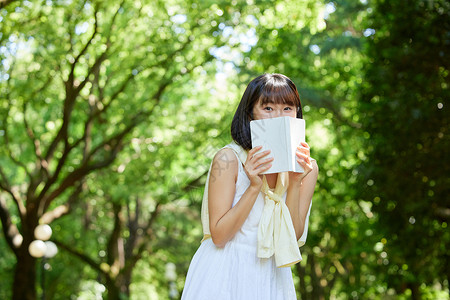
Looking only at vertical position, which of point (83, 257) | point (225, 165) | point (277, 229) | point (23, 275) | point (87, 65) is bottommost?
point (83, 257)

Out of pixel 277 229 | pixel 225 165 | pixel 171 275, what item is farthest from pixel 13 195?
pixel 277 229

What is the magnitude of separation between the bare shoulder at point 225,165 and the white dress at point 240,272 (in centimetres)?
4

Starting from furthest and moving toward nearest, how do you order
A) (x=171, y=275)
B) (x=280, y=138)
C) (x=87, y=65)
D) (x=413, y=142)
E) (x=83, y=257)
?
(x=171, y=275)
(x=83, y=257)
(x=87, y=65)
(x=413, y=142)
(x=280, y=138)

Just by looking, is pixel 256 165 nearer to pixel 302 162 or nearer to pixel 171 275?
pixel 302 162

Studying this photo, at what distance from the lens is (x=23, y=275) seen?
13102 millimetres

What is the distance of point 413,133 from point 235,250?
859 centimetres

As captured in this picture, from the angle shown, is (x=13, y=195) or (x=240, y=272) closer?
(x=240, y=272)

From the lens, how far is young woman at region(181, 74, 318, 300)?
7.52 feet

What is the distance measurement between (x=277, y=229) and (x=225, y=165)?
0.33 meters

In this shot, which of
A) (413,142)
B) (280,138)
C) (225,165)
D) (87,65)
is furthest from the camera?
(87,65)

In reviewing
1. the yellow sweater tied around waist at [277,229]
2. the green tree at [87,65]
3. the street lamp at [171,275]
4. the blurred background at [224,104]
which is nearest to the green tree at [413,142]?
the blurred background at [224,104]

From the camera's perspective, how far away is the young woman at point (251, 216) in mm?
2291

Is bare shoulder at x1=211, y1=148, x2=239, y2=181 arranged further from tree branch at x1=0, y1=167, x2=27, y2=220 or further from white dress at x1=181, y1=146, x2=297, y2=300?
tree branch at x1=0, y1=167, x2=27, y2=220

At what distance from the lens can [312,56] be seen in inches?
558
